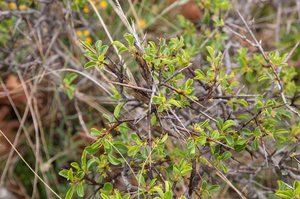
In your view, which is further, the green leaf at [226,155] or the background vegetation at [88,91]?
the background vegetation at [88,91]

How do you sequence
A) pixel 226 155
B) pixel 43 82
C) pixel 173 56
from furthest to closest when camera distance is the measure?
pixel 43 82, pixel 173 56, pixel 226 155

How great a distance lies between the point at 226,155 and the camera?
3.77 feet

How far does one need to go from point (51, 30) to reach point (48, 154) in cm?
113

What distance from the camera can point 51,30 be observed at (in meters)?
2.08

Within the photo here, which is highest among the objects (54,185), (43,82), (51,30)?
(51,30)

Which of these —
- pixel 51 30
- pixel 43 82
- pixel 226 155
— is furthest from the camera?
pixel 43 82

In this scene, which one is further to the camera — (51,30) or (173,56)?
(51,30)

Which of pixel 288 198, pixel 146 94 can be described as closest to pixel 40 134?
pixel 146 94

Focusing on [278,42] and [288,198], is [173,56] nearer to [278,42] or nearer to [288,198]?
[288,198]

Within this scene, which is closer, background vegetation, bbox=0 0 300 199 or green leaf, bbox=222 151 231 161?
green leaf, bbox=222 151 231 161

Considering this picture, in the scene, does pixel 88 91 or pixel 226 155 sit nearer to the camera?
pixel 226 155

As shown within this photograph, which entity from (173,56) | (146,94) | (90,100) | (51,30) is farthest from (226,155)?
(51,30)

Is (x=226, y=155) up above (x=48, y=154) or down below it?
above

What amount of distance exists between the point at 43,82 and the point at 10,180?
942mm
